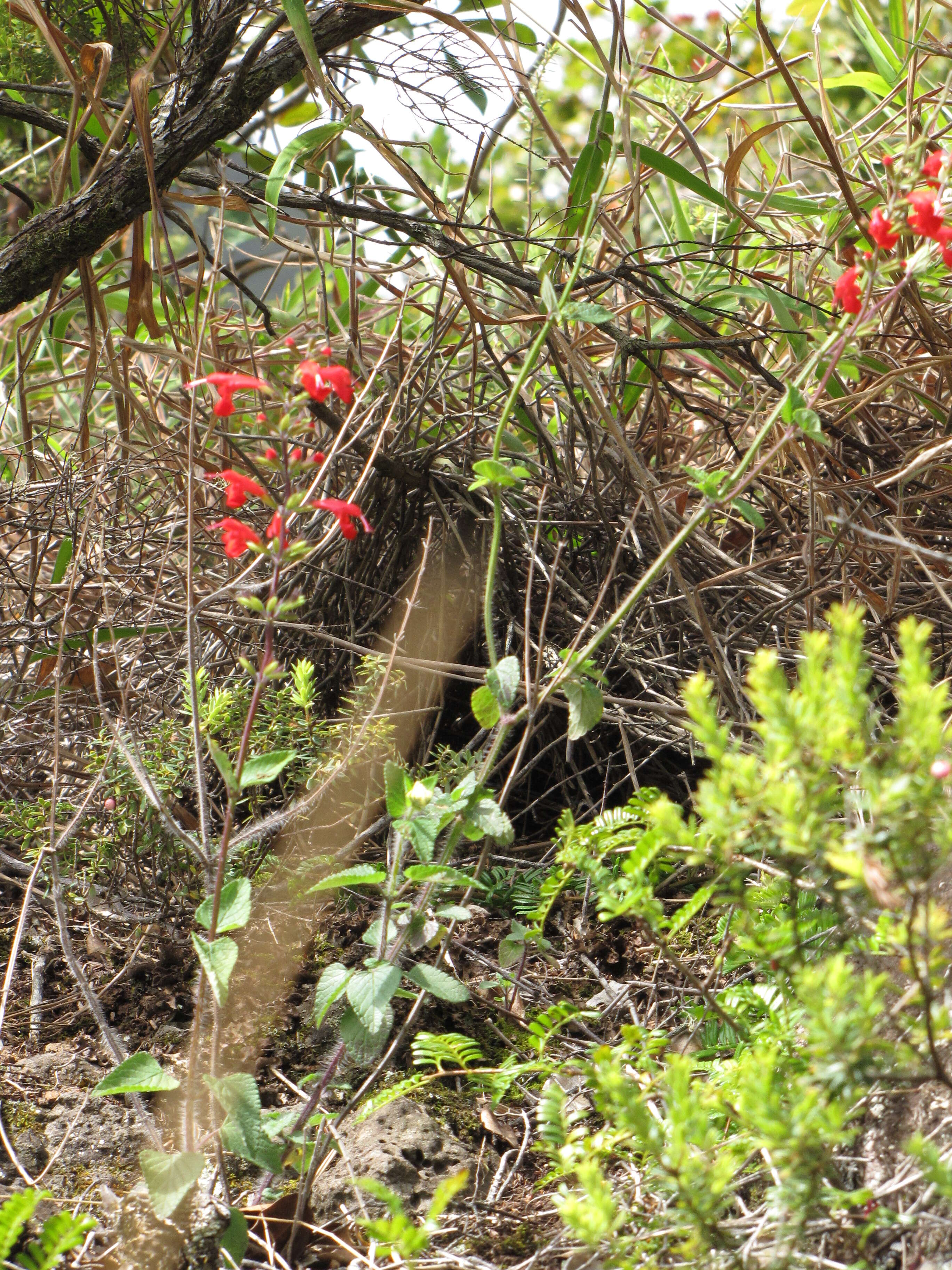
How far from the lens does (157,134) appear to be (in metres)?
1.63

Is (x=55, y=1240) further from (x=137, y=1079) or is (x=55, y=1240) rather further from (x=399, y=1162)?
(x=399, y=1162)

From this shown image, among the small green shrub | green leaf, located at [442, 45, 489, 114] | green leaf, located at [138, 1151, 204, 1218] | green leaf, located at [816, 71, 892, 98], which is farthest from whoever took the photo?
green leaf, located at [816, 71, 892, 98]

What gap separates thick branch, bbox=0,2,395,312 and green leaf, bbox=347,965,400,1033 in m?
1.32

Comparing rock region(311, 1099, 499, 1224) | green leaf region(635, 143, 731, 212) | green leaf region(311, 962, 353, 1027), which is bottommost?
rock region(311, 1099, 499, 1224)

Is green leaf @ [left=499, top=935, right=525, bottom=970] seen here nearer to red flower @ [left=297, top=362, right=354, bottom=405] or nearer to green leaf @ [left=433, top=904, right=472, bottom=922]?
green leaf @ [left=433, top=904, right=472, bottom=922]

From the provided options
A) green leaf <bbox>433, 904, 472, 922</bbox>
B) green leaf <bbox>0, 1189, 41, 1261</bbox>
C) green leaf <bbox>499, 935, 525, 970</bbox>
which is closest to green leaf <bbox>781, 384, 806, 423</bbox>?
green leaf <bbox>433, 904, 472, 922</bbox>

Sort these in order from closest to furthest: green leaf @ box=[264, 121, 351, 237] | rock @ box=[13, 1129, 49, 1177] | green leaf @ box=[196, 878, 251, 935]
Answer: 1. green leaf @ box=[196, 878, 251, 935]
2. rock @ box=[13, 1129, 49, 1177]
3. green leaf @ box=[264, 121, 351, 237]

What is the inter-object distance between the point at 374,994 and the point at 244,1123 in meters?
0.16

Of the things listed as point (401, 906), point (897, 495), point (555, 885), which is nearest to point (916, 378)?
point (897, 495)

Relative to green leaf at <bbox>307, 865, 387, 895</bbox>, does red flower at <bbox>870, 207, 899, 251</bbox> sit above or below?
above

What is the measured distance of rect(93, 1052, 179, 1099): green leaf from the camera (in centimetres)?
92

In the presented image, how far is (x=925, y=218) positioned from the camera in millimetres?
981

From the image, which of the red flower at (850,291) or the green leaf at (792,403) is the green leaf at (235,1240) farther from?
the red flower at (850,291)

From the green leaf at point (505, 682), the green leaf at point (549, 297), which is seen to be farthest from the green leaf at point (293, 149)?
the green leaf at point (505, 682)
